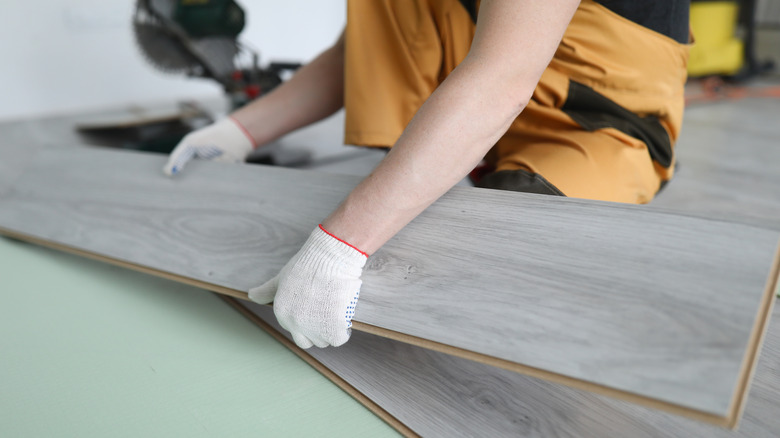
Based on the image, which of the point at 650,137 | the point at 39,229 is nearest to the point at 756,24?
the point at 650,137

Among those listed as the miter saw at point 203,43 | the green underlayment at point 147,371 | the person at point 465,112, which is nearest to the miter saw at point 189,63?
the miter saw at point 203,43

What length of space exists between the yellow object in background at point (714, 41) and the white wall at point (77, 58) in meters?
3.47

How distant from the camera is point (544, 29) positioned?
2.37 feet

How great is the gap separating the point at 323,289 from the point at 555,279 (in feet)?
1.06

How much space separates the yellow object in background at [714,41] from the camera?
4434 mm

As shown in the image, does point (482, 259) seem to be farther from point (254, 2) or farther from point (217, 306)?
point (254, 2)

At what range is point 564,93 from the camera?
3.55 feet

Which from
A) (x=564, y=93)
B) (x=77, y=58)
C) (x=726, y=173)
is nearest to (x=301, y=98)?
(x=564, y=93)

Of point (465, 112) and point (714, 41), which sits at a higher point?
point (465, 112)

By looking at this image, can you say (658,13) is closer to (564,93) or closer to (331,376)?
(564,93)

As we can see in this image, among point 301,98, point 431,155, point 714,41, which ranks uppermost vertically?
point 431,155

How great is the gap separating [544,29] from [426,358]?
0.55m

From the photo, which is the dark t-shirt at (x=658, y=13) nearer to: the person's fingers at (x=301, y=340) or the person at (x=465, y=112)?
the person at (x=465, y=112)

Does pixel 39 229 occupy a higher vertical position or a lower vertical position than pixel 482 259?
lower
